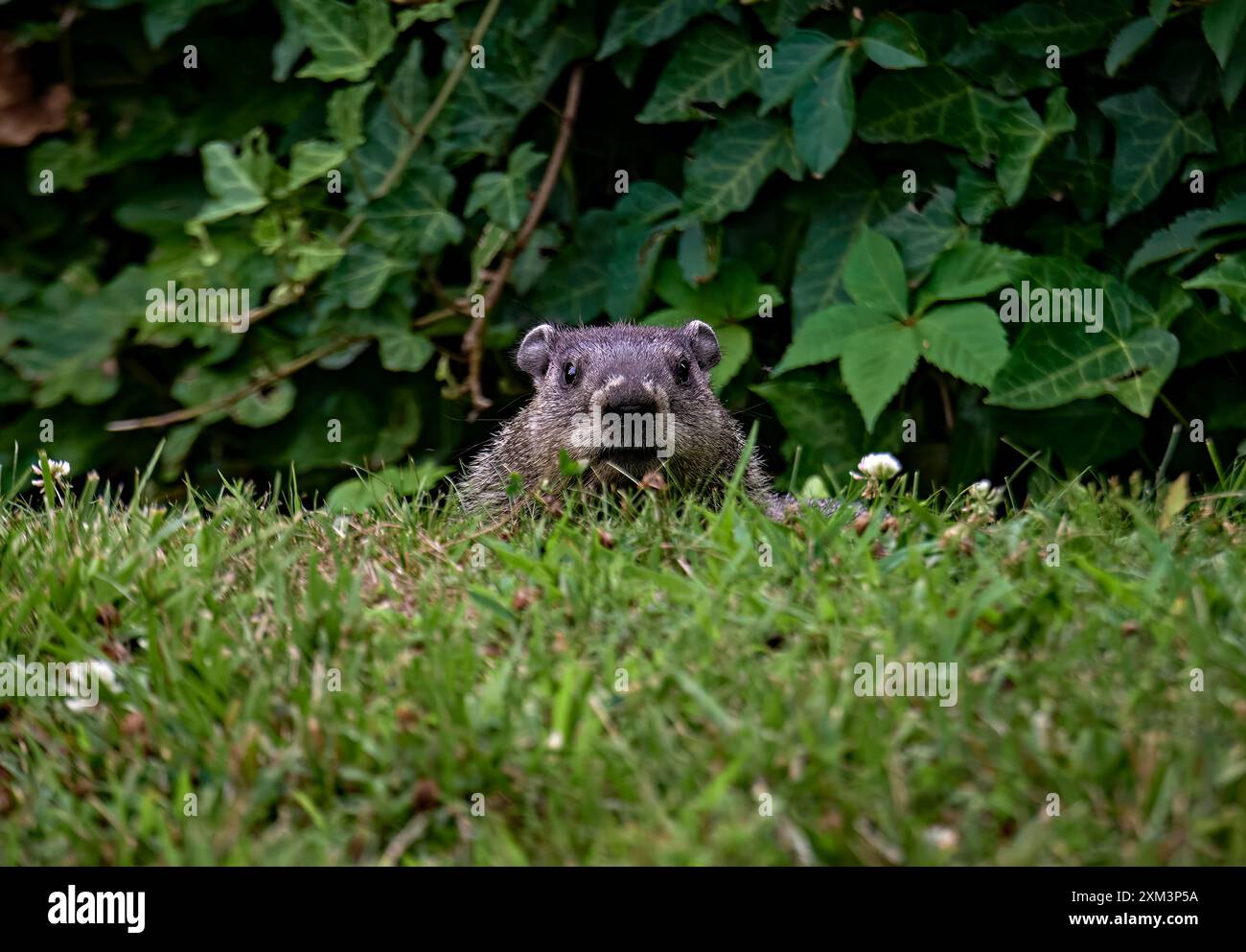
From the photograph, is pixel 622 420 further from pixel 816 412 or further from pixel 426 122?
pixel 426 122

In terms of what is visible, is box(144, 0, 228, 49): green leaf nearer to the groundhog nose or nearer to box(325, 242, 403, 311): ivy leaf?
box(325, 242, 403, 311): ivy leaf

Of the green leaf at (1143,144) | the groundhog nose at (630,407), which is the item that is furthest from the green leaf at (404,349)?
the green leaf at (1143,144)

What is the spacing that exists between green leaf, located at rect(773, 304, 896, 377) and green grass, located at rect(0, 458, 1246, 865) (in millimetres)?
1407

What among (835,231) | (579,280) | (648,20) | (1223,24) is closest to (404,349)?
(579,280)

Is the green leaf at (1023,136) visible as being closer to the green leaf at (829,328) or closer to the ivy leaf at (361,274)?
the green leaf at (829,328)

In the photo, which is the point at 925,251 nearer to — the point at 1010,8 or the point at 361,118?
the point at 1010,8

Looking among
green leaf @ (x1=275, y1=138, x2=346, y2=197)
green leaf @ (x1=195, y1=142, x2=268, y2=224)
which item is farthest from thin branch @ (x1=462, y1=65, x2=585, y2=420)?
green leaf @ (x1=195, y1=142, x2=268, y2=224)

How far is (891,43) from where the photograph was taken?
4.93m

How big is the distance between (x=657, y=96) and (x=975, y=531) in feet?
7.97

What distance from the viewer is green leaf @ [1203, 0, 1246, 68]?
171 inches

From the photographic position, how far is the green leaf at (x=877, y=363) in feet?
15.4

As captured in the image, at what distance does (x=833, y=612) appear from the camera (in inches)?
116

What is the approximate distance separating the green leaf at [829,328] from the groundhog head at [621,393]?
0.39 meters
